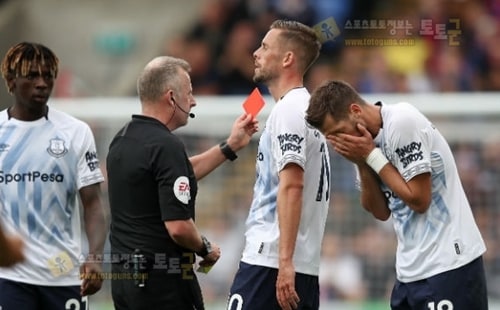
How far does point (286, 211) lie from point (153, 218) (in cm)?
78

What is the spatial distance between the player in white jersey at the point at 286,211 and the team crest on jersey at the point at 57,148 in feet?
4.11

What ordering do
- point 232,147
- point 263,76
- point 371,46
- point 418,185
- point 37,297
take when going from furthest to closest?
point 371,46 < point 232,147 < point 263,76 < point 37,297 < point 418,185

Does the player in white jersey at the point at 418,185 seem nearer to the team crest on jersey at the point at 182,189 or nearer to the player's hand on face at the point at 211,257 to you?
the team crest on jersey at the point at 182,189


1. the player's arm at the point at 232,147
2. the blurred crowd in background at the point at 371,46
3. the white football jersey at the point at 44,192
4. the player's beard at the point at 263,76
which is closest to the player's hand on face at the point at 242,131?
the player's arm at the point at 232,147

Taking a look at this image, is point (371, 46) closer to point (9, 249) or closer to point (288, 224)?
point (288, 224)

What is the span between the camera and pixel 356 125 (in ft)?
22.7

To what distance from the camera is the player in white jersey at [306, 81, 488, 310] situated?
6844 millimetres

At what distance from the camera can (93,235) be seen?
25.0 ft

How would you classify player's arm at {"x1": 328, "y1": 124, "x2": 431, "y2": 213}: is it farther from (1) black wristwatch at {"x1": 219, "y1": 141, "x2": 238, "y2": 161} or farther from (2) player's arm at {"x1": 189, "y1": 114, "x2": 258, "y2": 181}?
(1) black wristwatch at {"x1": 219, "y1": 141, "x2": 238, "y2": 161}

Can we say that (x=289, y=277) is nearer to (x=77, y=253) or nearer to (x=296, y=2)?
(x=77, y=253)

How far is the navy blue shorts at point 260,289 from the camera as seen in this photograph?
24.0 ft

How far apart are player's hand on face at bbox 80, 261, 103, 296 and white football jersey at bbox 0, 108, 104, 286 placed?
0.40 feet

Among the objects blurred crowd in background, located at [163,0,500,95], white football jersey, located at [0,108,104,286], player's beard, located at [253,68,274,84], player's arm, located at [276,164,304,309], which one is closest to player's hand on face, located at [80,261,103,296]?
white football jersey, located at [0,108,104,286]

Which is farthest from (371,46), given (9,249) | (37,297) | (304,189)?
(9,249)
